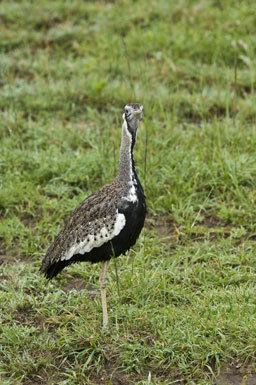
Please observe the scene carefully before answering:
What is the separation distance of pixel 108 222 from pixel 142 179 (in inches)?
65.9

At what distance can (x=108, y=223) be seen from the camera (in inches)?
163

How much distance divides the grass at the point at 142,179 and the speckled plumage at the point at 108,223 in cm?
45

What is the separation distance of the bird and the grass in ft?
1.20

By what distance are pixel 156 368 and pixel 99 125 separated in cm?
333

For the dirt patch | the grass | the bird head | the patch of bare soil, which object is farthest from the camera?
the dirt patch

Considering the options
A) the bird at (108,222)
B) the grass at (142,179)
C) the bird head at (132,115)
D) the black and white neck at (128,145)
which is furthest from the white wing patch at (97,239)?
the bird head at (132,115)

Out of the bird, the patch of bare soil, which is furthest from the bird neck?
the patch of bare soil

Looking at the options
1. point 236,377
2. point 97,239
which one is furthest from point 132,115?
point 236,377

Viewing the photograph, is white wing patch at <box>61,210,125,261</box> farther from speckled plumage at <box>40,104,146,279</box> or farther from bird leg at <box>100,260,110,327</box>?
bird leg at <box>100,260,110,327</box>

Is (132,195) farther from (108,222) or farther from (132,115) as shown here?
(132,115)

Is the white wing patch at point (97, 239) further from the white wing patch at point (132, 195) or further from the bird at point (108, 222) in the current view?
the white wing patch at point (132, 195)

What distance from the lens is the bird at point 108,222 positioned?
13.5ft

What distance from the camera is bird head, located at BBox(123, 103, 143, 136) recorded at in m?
4.21

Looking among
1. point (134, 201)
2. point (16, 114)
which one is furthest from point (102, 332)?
point (16, 114)
